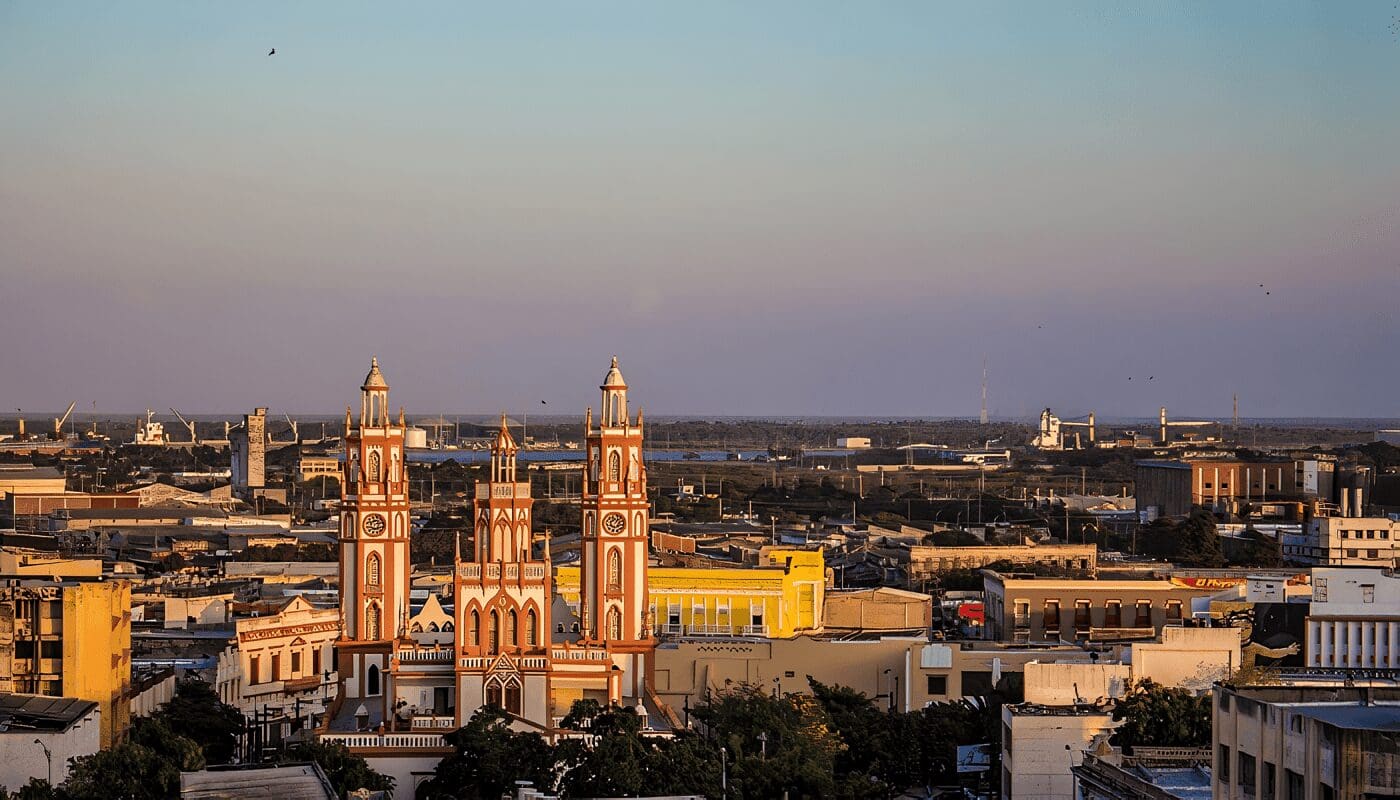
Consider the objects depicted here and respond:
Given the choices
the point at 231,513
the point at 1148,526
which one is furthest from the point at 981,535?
the point at 231,513

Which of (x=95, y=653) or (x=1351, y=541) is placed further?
(x=1351, y=541)

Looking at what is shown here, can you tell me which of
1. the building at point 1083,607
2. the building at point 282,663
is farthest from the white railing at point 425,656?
the building at point 1083,607

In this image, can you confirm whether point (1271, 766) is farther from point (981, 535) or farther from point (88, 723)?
point (981, 535)

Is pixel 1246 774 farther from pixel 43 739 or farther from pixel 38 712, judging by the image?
pixel 38 712

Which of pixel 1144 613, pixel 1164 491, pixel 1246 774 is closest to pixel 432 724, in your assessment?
pixel 1246 774

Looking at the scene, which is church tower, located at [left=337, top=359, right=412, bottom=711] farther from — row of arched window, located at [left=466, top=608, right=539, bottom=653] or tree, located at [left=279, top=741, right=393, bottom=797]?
tree, located at [left=279, top=741, right=393, bottom=797]

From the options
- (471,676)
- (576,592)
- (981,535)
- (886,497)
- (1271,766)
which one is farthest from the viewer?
(886,497)
